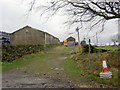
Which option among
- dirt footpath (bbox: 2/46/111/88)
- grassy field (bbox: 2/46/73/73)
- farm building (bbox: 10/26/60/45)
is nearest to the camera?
dirt footpath (bbox: 2/46/111/88)

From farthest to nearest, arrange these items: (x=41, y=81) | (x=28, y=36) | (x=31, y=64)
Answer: (x=28, y=36)
(x=31, y=64)
(x=41, y=81)

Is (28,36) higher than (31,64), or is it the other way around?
(28,36)

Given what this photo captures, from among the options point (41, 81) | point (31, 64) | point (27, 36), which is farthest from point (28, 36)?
point (41, 81)

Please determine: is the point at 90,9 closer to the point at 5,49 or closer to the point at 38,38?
the point at 5,49

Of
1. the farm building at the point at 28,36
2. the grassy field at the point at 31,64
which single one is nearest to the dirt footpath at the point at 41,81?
the grassy field at the point at 31,64

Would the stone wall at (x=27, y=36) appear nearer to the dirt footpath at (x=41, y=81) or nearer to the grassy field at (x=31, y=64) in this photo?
the grassy field at (x=31, y=64)

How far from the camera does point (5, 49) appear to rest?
34.1 ft

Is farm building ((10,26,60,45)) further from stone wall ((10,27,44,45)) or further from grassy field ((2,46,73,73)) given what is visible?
grassy field ((2,46,73,73))

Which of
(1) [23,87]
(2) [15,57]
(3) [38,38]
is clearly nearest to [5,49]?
(2) [15,57]

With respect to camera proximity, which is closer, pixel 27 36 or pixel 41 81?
pixel 41 81

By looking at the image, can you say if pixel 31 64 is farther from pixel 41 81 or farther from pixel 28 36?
pixel 28 36

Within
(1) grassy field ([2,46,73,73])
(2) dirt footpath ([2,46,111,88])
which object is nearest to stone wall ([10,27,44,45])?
(1) grassy field ([2,46,73,73])

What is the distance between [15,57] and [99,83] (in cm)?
914

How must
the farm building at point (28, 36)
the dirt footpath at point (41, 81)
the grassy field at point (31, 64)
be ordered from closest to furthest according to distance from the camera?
1. the dirt footpath at point (41, 81)
2. the grassy field at point (31, 64)
3. the farm building at point (28, 36)
